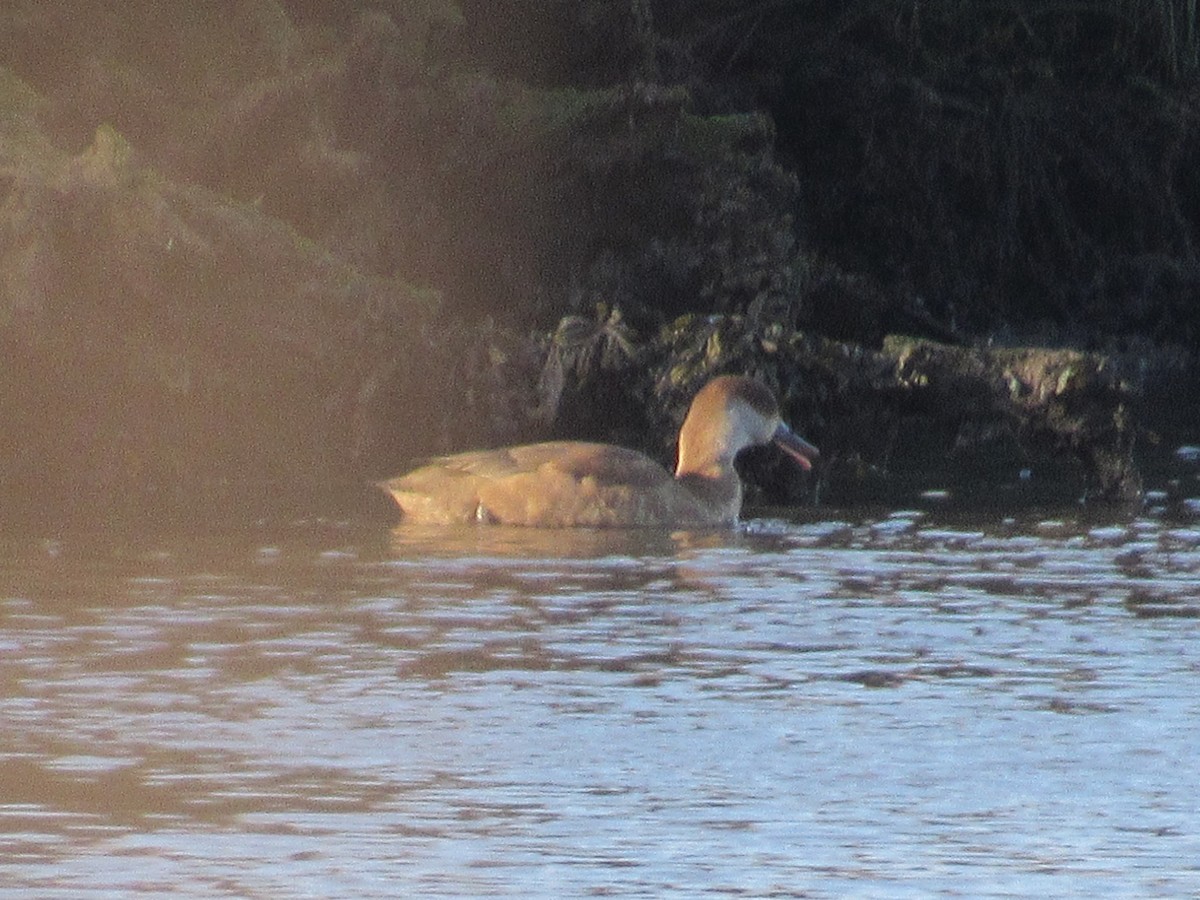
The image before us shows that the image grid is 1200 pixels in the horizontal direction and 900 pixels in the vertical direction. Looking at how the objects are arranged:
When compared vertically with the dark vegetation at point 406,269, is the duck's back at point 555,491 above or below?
below

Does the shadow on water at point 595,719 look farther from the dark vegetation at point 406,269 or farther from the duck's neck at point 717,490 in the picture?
the dark vegetation at point 406,269

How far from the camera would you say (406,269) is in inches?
639

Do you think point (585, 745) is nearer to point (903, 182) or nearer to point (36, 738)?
point (36, 738)

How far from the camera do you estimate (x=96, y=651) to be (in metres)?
8.23

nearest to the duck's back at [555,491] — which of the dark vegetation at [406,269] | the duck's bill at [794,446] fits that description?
the dark vegetation at [406,269]

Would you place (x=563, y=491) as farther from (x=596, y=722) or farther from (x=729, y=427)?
(x=596, y=722)

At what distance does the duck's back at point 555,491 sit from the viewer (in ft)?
40.5

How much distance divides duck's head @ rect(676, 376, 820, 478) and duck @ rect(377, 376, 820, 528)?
100 millimetres

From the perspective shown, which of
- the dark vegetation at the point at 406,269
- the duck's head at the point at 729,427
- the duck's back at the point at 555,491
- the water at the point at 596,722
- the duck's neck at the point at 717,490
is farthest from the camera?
the dark vegetation at the point at 406,269

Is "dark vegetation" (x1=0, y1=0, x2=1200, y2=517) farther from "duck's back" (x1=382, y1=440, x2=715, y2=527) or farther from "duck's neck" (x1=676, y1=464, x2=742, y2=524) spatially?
"duck's neck" (x1=676, y1=464, x2=742, y2=524)

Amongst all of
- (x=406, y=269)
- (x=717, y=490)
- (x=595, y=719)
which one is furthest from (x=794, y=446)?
(x=595, y=719)

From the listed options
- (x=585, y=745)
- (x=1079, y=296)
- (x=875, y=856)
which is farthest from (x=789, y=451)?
(x=1079, y=296)

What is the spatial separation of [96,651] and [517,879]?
3.04 metres

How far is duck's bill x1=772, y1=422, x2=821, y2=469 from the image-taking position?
13297 mm
